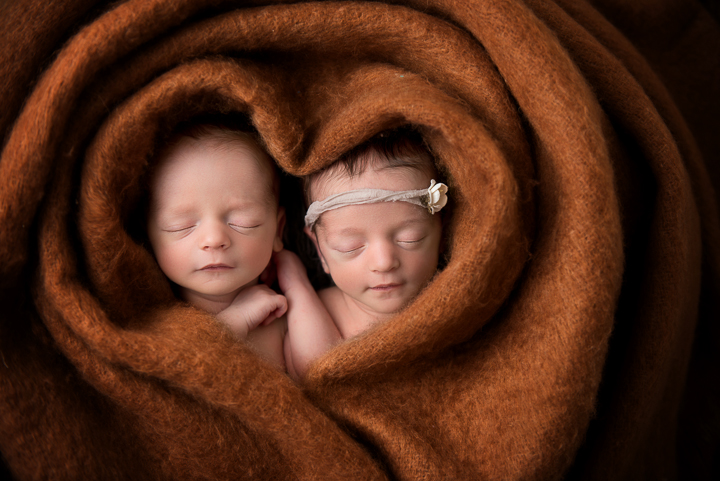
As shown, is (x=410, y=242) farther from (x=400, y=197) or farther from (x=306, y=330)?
(x=306, y=330)

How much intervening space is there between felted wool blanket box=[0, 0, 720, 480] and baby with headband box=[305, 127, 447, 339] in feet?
0.20

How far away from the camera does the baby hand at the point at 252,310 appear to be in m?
1.29

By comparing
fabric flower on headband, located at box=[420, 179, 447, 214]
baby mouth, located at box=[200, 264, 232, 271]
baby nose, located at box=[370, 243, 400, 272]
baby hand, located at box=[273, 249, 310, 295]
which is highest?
baby mouth, located at box=[200, 264, 232, 271]

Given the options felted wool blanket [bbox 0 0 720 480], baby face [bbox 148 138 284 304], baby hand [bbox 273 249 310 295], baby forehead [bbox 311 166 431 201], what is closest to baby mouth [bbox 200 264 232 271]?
baby face [bbox 148 138 284 304]

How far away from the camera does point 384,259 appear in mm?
1183

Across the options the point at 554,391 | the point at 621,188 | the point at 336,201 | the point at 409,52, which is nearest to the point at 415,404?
the point at 554,391

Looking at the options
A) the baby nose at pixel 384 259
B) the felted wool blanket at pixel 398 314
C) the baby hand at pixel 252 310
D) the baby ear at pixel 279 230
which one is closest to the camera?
the felted wool blanket at pixel 398 314

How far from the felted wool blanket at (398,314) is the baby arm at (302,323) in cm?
18

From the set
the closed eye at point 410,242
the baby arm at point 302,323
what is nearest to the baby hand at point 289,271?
the baby arm at point 302,323

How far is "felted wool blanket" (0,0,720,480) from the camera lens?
1.02 m

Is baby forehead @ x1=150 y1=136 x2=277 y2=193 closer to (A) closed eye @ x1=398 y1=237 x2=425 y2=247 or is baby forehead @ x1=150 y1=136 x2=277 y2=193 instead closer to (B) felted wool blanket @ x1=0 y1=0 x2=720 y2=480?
(B) felted wool blanket @ x1=0 y1=0 x2=720 y2=480

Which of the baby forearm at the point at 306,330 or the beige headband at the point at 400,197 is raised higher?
the beige headband at the point at 400,197

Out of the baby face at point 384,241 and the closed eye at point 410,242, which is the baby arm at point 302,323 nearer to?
the baby face at point 384,241

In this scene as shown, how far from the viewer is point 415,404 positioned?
45.7 inches
